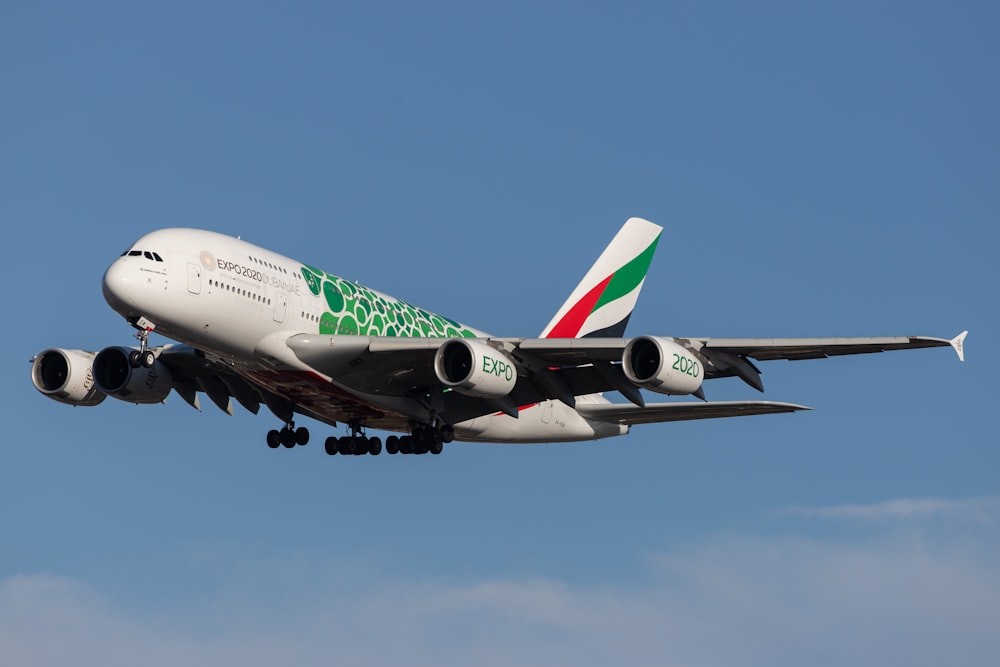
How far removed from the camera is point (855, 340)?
36094 millimetres

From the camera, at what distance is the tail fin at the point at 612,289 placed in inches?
1822

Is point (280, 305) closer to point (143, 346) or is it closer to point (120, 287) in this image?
point (143, 346)

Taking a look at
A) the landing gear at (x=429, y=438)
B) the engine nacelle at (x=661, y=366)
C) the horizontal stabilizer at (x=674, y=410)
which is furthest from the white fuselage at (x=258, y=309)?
the engine nacelle at (x=661, y=366)

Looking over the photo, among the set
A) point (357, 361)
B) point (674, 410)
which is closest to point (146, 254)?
point (357, 361)

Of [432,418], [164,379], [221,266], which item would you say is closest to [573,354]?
[432,418]

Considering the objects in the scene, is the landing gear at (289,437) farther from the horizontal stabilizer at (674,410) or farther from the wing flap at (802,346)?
the wing flap at (802,346)

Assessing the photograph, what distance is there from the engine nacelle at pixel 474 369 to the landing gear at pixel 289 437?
6753 millimetres

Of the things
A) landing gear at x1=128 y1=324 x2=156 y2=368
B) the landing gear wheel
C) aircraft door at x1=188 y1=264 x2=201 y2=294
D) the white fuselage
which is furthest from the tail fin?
landing gear at x1=128 y1=324 x2=156 y2=368

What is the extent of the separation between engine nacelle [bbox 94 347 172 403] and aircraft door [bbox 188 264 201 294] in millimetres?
7557

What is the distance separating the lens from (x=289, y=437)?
42719mm

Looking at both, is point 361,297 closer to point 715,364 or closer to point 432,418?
point 432,418

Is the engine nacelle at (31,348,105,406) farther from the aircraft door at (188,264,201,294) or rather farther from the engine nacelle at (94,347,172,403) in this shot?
the aircraft door at (188,264,201,294)

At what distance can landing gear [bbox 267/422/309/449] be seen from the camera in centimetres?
4269

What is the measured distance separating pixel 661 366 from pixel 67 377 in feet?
55.0
